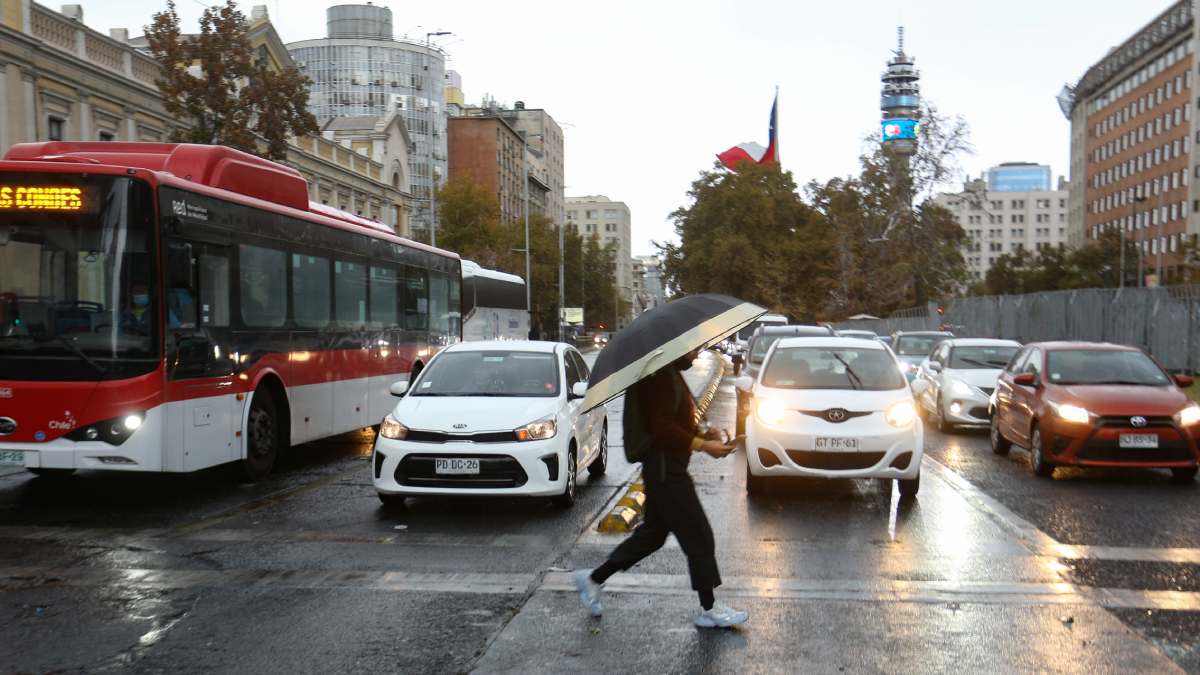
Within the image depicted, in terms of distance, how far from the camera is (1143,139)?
109750 mm

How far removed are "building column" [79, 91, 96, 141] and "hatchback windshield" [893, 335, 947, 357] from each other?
24.8m

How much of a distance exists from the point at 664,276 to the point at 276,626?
77594mm

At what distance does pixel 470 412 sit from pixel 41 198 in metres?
4.12

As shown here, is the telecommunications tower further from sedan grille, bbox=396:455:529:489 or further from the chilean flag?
sedan grille, bbox=396:455:529:489

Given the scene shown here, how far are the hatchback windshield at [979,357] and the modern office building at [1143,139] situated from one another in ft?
230

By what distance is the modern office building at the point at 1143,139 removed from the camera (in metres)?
97.7

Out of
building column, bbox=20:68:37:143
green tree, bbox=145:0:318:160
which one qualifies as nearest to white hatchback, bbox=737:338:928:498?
green tree, bbox=145:0:318:160

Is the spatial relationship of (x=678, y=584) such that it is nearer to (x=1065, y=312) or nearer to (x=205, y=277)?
(x=205, y=277)

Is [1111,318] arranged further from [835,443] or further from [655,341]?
[655,341]

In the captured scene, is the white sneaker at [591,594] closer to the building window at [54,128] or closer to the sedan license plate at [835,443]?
the sedan license plate at [835,443]

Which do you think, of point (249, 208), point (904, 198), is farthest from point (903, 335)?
point (904, 198)

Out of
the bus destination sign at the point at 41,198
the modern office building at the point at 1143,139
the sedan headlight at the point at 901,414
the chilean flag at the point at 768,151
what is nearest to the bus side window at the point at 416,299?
the bus destination sign at the point at 41,198

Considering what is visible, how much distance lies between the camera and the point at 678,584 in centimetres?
692

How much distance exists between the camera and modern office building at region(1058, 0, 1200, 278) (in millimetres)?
97688
